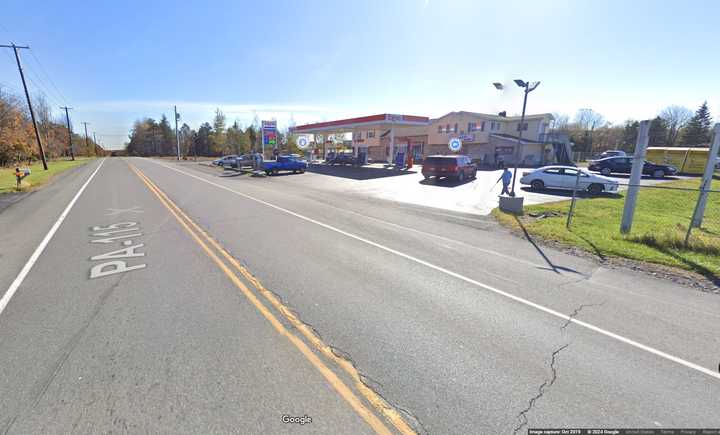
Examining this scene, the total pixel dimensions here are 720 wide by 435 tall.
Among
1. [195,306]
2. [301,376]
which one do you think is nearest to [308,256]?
[195,306]

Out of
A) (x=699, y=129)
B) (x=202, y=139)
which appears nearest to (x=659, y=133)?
(x=699, y=129)

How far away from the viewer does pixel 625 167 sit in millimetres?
25000

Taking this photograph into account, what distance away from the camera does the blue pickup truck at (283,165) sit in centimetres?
2734

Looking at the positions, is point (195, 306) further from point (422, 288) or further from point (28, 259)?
point (28, 259)

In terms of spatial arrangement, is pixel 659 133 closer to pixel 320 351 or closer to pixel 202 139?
pixel 320 351

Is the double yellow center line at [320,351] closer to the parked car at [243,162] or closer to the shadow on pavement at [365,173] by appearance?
the shadow on pavement at [365,173]

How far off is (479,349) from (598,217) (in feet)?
32.3

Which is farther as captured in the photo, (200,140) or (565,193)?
(200,140)

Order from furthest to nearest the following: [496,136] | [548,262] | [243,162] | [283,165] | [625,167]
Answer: [496,136]
[243,162]
[283,165]
[625,167]
[548,262]

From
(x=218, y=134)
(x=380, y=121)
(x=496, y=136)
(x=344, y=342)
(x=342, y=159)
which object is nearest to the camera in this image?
(x=344, y=342)

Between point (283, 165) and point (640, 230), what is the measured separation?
993 inches

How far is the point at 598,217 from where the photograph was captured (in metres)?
10.3

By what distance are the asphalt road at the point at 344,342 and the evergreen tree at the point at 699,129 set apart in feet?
256

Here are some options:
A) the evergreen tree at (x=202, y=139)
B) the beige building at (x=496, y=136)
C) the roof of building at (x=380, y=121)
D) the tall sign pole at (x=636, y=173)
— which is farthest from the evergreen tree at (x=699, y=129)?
the evergreen tree at (x=202, y=139)
